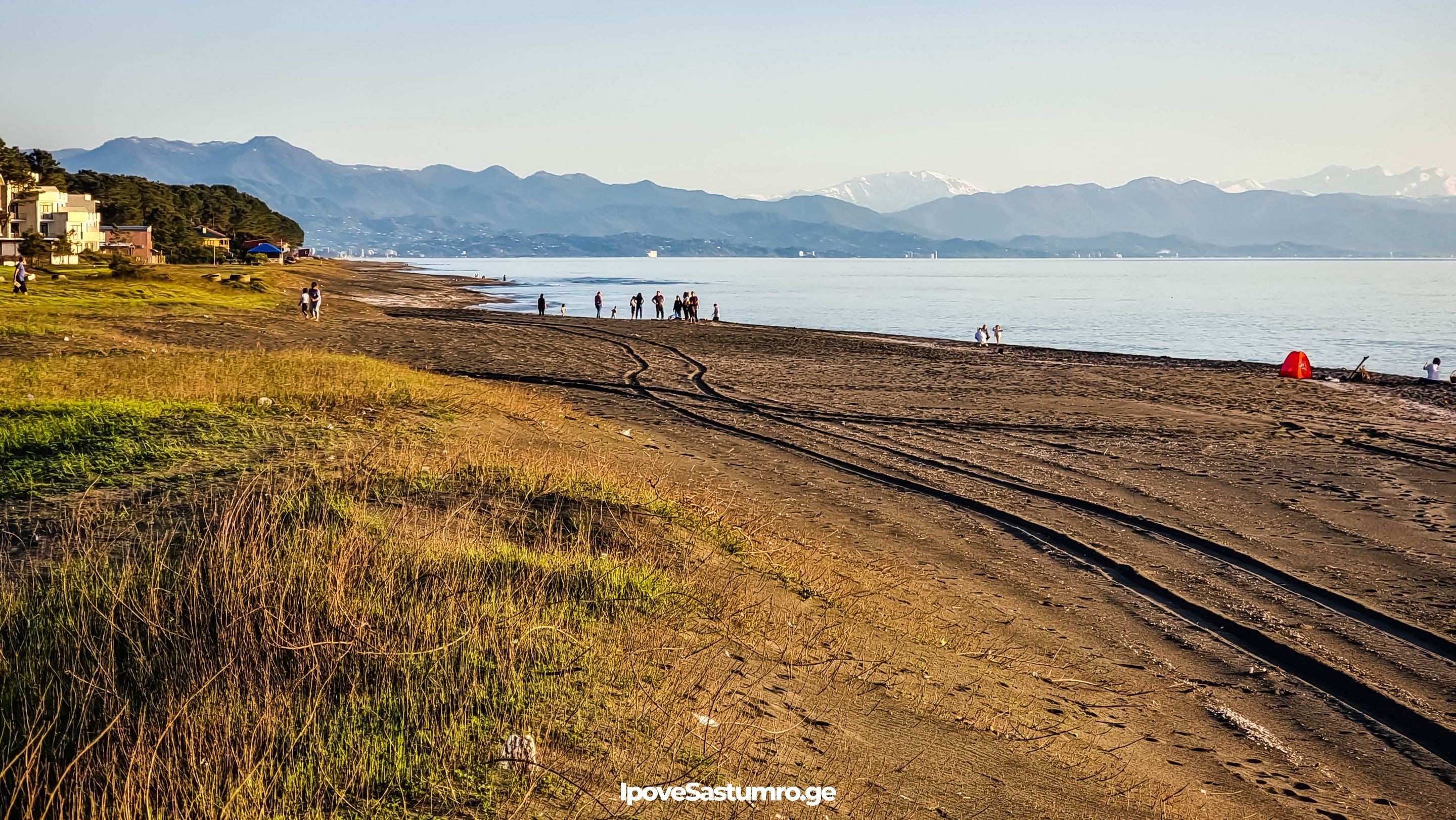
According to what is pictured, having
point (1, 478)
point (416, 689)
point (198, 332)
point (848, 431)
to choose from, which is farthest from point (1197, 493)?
point (198, 332)

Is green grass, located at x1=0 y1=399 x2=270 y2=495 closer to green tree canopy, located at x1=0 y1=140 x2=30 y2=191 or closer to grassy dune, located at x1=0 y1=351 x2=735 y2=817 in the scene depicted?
grassy dune, located at x1=0 y1=351 x2=735 y2=817

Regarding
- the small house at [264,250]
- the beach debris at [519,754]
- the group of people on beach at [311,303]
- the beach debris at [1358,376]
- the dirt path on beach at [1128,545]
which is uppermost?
the small house at [264,250]

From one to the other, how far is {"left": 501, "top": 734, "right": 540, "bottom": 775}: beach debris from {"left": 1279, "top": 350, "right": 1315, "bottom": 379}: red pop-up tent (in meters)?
38.5

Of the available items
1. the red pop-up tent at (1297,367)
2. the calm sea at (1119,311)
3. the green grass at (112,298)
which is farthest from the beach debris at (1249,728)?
the calm sea at (1119,311)

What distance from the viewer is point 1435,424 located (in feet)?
87.2

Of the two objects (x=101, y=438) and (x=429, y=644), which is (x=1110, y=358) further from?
(x=429, y=644)

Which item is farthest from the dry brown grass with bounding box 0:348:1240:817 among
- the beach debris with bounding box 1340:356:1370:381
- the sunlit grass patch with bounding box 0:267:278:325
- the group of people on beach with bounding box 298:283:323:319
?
the beach debris with bounding box 1340:356:1370:381

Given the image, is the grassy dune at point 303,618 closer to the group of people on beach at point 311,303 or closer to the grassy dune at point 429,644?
the grassy dune at point 429,644

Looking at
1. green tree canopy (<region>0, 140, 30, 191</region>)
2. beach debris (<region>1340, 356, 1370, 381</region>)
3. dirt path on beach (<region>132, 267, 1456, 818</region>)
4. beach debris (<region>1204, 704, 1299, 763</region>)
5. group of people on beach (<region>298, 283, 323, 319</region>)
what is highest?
green tree canopy (<region>0, 140, 30, 191</region>)

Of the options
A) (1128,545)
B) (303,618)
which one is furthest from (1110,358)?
(303,618)

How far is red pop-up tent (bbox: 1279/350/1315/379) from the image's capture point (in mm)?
37406

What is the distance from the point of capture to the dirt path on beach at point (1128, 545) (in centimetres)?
726

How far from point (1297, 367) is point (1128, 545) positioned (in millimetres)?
28649

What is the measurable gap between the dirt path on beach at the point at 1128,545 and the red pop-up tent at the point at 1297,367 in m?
4.04
